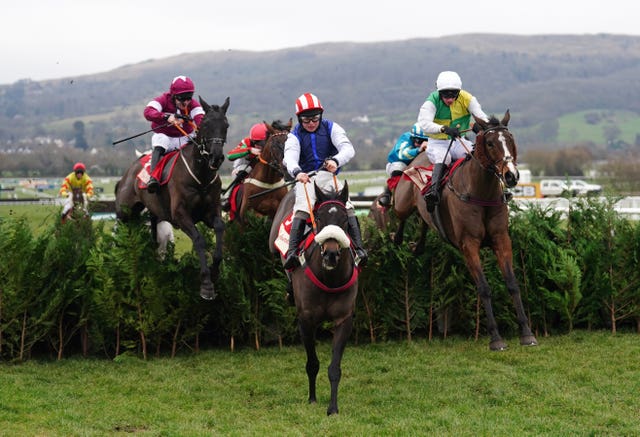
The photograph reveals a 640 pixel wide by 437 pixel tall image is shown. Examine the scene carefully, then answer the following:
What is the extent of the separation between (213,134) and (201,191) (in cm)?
87

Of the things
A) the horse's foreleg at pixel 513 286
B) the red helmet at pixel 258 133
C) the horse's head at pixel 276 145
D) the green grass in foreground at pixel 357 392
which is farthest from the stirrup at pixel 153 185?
the horse's foreleg at pixel 513 286

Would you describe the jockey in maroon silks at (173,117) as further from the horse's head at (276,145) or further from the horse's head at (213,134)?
the horse's head at (276,145)

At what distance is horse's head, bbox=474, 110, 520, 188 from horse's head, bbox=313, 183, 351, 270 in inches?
77.0

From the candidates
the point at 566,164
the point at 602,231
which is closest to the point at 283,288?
the point at 602,231

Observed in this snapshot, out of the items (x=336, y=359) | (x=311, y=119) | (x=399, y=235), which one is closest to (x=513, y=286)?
(x=399, y=235)

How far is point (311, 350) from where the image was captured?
7.31 metres

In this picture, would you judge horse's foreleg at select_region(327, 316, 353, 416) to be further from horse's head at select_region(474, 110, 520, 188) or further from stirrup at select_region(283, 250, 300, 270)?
horse's head at select_region(474, 110, 520, 188)

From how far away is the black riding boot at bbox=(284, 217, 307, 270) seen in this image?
7.28 m

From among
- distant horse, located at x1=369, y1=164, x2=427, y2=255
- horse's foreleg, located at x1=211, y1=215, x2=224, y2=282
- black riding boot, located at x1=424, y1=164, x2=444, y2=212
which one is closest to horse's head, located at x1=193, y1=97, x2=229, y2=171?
horse's foreleg, located at x1=211, y1=215, x2=224, y2=282

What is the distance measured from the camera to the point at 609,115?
165375 millimetres

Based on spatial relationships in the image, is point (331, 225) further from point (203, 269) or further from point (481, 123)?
point (203, 269)

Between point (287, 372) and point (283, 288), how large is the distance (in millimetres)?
1198

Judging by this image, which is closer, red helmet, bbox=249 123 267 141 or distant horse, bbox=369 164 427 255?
distant horse, bbox=369 164 427 255

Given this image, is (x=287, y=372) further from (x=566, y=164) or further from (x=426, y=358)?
(x=566, y=164)
